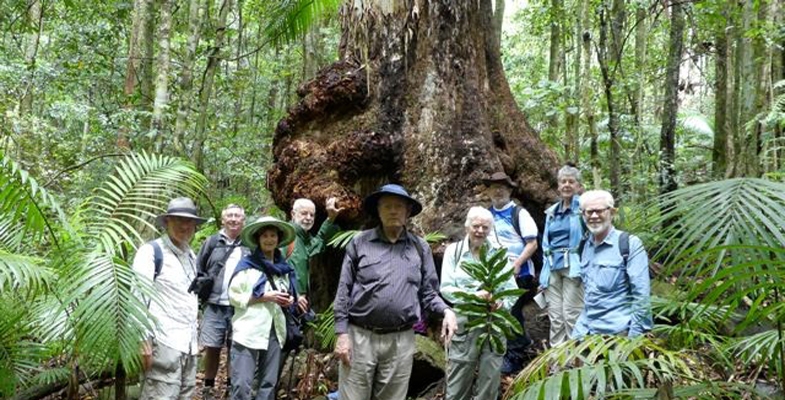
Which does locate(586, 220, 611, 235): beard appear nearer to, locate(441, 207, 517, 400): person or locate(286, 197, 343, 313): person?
locate(441, 207, 517, 400): person

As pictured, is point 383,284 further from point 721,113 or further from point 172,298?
point 721,113

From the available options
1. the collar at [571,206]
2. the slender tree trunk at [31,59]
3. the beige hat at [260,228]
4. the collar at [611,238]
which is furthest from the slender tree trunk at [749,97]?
the slender tree trunk at [31,59]

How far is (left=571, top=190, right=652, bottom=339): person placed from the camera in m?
3.91

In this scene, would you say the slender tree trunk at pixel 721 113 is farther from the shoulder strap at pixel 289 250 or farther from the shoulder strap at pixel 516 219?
the shoulder strap at pixel 289 250

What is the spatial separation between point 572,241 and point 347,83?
3.15m

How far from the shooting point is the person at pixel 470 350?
430 centimetres

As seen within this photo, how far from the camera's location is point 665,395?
1946mm

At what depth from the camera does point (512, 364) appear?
567cm

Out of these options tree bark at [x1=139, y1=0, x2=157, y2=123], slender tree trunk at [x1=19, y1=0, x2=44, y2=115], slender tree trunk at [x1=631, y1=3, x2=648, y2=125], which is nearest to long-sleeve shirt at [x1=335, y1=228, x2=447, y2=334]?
slender tree trunk at [x1=631, y1=3, x2=648, y2=125]

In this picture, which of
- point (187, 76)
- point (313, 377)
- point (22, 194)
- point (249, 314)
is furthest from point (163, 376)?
point (187, 76)

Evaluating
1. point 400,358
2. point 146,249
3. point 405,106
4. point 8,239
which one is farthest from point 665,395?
point 405,106

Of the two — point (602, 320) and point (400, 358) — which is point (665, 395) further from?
point (400, 358)

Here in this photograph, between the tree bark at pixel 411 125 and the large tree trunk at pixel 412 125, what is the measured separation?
11 millimetres

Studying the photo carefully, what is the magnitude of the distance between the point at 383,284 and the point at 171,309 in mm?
1457
